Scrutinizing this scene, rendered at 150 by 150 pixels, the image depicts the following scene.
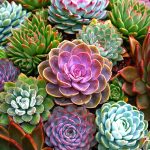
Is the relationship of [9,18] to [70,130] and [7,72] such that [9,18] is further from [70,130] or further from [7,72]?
[70,130]

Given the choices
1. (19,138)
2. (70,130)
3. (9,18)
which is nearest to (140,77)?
(70,130)

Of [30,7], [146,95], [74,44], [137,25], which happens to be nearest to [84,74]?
[74,44]

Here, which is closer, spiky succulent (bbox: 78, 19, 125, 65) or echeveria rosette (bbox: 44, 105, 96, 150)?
echeveria rosette (bbox: 44, 105, 96, 150)

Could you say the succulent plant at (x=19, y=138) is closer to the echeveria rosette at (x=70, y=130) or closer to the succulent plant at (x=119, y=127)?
the echeveria rosette at (x=70, y=130)

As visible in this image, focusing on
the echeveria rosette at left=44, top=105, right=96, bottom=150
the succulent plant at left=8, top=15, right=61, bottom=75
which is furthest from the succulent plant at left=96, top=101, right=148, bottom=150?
the succulent plant at left=8, top=15, right=61, bottom=75

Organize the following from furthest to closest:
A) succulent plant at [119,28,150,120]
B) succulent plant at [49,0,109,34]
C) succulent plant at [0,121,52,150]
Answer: succulent plant at [49,0,109,34], succulent plant at [119,28,150,120], succulent plant at [0,121,52,150]

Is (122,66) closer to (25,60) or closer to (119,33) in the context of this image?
(119,33)

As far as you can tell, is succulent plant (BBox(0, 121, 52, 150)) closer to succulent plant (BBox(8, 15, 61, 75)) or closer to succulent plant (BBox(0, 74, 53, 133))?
succulent plant (BBox(0, 74, 53, 133))
